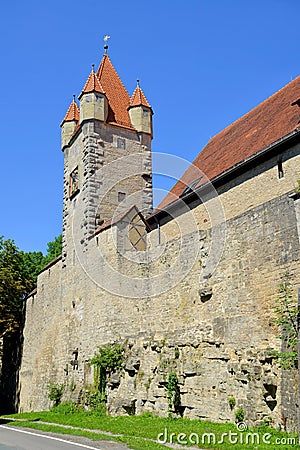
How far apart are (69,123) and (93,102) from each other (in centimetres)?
340

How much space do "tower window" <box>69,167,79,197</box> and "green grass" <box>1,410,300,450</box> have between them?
1008cm

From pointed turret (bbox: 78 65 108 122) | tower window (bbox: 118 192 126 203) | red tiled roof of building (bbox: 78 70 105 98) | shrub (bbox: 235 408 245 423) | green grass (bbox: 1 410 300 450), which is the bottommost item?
green grass (bbox: 1 410 300 450)

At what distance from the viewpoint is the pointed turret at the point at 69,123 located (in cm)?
2488

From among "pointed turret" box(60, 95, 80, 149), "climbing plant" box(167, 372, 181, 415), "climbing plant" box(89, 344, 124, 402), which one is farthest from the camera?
"pointed turret" box(60, 95, 80, 149)

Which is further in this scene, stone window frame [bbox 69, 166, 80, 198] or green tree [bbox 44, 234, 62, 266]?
green tree [bbox 44, 234, 62, 266]

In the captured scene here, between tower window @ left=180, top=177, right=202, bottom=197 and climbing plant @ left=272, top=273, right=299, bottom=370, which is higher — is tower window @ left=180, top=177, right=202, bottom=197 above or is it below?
above

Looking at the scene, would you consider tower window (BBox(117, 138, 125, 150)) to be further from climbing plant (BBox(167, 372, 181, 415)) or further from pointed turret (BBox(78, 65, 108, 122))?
climbing plant (BBox(167, 372, 181, 415))

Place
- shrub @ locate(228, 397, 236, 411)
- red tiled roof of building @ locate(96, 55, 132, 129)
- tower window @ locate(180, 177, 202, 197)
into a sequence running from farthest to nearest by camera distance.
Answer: red tiled roof of building @ locate(96, 55, 132, 129) → tower window @ locate(180, 177, 202, 197) → shrub @ locate(228, 397, 236, 411)

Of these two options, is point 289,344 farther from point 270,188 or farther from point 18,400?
point 18,400

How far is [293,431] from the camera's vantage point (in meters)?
9.92

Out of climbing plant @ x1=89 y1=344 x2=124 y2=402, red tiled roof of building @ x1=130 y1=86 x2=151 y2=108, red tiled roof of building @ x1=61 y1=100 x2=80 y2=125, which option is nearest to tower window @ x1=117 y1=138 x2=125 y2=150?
red tiled roof of building @ x1=130 y1=86 x2=151 y2=108

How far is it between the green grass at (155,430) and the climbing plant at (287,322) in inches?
58.7

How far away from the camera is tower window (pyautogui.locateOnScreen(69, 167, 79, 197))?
22.8 metres
